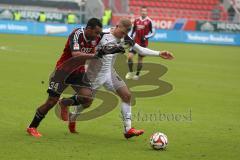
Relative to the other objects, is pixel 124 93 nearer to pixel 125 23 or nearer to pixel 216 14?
pixel 125 23

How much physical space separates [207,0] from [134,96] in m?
40.7

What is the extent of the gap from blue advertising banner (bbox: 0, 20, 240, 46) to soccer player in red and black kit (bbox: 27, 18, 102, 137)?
1283 inches

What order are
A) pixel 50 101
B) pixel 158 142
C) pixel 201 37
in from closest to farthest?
pixel 158 142 → pixel 50 101 → pixel 201 37

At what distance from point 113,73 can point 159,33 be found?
34146 mm

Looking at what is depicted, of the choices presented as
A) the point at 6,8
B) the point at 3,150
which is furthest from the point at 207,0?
the point at 3,150

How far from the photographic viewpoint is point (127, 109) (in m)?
10.8

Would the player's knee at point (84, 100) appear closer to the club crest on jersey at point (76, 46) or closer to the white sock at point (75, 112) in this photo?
the white sock at point (75, 112)

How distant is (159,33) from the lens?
44969mm

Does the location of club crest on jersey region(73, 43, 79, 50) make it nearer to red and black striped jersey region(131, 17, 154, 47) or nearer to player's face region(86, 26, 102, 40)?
player's face region(86, 26, 102, 40)

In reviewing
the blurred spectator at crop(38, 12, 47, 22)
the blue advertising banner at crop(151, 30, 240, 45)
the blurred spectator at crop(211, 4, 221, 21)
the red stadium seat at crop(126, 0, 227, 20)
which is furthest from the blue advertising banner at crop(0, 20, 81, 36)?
the blurred spectator at crop(211, 4, 221, 21)

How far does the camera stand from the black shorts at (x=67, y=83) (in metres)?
10.6

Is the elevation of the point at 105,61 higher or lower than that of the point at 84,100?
higher

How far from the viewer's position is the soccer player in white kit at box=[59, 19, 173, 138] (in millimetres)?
10625

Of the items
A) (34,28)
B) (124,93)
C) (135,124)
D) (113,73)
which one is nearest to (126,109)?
(124,93)
